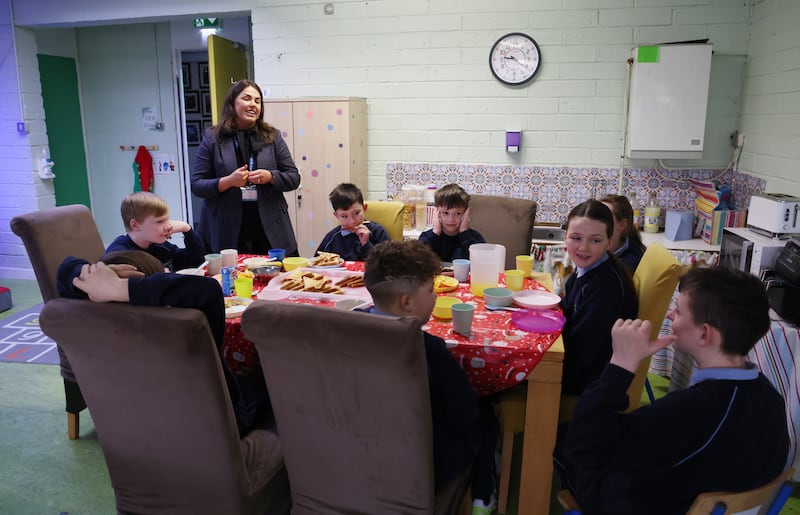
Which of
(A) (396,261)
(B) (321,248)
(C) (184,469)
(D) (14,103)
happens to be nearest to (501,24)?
(B) (321,248)

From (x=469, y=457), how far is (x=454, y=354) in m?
0.32

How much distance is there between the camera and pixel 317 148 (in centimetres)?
423

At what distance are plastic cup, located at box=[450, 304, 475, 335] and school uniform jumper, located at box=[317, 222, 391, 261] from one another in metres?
1.23

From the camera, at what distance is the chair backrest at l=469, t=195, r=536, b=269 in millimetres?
3287

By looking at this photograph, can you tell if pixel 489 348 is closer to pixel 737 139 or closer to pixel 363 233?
pixel 363 233

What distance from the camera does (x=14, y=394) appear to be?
312cm

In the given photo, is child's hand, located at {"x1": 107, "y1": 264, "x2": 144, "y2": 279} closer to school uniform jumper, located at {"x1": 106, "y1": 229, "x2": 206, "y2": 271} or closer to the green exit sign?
school uniform jumper, located at {"x1": 106, "y1": 229, "x2": 206, "y2": 271}

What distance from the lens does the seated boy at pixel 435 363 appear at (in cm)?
158

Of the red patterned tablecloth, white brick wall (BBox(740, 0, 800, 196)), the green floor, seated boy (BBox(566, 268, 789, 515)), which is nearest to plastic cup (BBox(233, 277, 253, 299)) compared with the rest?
the red patterned tablecloth

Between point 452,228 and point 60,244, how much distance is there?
72.3 inches

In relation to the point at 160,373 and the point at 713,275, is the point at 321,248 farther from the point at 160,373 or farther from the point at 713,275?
the point at 713,275

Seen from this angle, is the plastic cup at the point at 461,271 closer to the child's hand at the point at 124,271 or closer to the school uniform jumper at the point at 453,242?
the school uniform jumper at the point at 453,242

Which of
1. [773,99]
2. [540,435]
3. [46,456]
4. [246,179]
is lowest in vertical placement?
[46,456]

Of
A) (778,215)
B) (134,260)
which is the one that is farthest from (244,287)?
(778,215)
